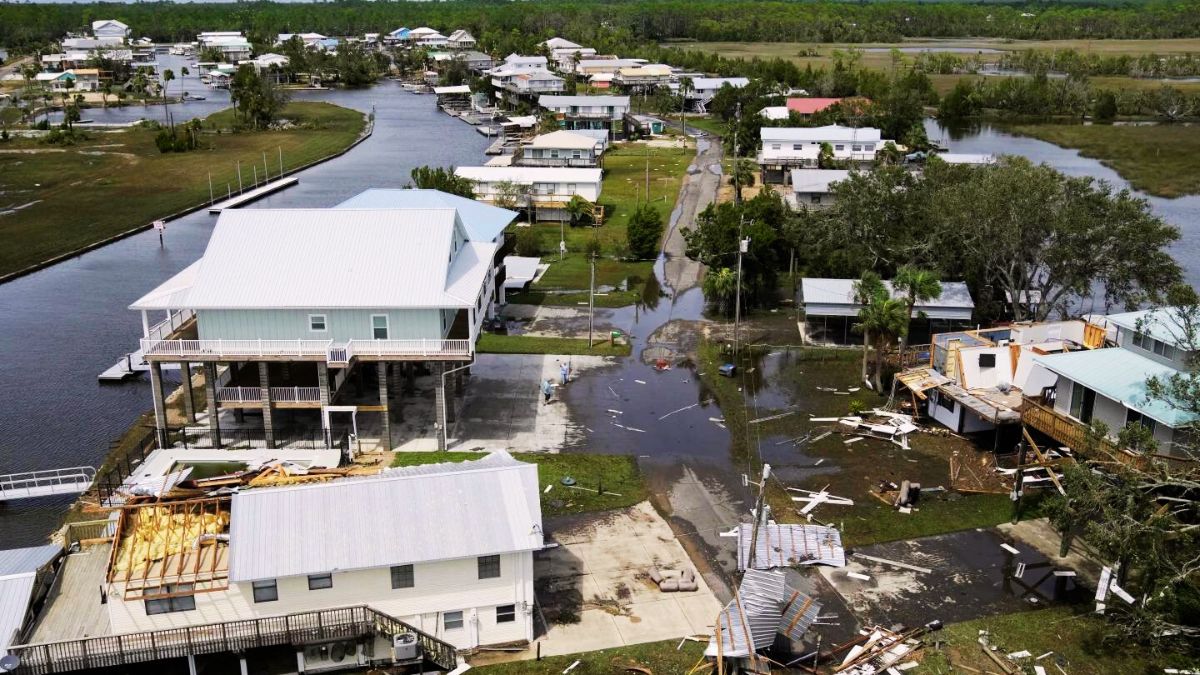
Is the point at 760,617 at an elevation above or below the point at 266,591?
below

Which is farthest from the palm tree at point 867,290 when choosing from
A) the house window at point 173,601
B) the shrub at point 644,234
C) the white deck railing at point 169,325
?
the house window at point 173,601

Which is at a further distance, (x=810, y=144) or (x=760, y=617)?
(x=810, y=144)

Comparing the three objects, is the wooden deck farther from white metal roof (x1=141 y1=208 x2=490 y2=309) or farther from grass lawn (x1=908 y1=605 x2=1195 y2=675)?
grass lawn (x1=908 y1=605 x2=1195 y2=675)

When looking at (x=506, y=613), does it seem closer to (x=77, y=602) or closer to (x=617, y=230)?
(x=77, y=602)

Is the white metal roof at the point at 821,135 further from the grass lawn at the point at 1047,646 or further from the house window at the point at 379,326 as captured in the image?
the grass lawn at the point at 1047,646

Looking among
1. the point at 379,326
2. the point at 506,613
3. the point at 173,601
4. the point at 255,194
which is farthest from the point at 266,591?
the point at 255,194

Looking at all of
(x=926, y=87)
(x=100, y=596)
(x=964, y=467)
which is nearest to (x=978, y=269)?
(x=964, y=467)
